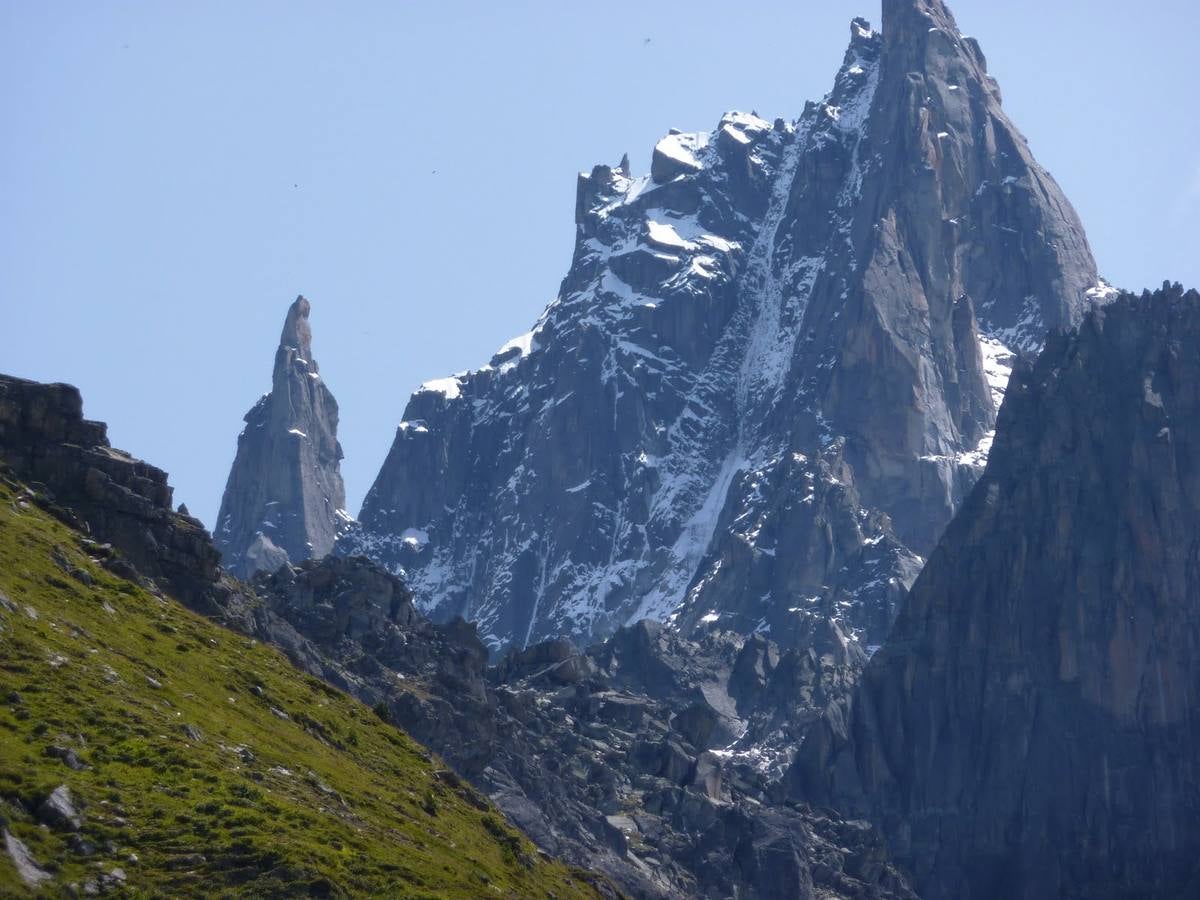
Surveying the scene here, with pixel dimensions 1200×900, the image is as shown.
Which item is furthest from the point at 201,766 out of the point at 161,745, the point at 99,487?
the point at 99,487

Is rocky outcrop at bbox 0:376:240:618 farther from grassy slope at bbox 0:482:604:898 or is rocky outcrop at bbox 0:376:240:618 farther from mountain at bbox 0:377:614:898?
grassy slope at bbox 0:482:604:898

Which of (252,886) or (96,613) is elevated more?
(96,613)

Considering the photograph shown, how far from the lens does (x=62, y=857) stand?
86.6 meters

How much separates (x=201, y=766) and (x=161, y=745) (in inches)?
72.2

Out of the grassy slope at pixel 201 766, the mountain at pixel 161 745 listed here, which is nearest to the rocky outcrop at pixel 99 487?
the mountain at pixel 161 745

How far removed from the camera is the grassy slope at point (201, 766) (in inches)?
3620

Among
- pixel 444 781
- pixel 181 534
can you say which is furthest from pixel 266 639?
pixel 444 781

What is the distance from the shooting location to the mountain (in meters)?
90.8

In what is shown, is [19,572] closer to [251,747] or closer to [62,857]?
[251,747]

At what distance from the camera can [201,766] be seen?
334 ft

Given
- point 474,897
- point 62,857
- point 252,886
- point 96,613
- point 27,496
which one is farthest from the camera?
point 27,496

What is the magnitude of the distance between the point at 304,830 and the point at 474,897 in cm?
1088

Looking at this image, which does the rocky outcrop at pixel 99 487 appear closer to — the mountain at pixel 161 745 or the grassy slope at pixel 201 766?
the mountain at pixel 161 745

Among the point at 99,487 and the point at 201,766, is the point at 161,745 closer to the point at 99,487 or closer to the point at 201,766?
the point at 201,766
